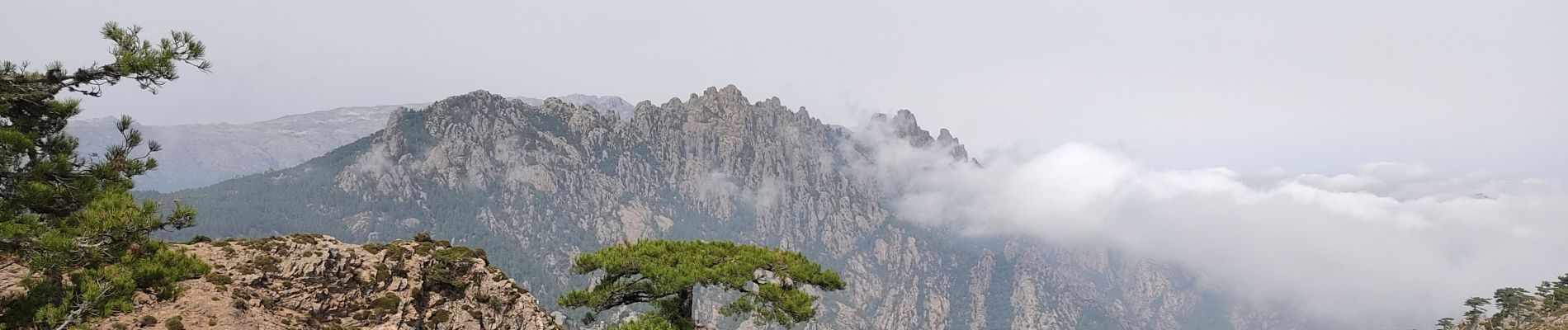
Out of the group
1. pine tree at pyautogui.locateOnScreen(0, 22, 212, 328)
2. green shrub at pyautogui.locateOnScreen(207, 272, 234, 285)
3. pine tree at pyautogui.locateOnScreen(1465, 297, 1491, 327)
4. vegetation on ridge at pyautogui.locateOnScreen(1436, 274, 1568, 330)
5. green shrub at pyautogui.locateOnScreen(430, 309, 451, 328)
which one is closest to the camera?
pine tree at pyautogui.locateOnScreen(0, 22, 212, 328)

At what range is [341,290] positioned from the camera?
28.6 meters

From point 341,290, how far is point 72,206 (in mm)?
15089

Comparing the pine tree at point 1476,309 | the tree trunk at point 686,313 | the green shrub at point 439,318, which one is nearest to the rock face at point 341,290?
the green shrub at point 439,318

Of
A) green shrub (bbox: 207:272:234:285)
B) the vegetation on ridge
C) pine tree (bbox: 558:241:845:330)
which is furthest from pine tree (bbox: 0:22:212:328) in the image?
the vegetation on ridge

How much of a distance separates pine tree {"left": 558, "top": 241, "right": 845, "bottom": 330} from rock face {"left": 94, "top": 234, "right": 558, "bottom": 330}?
8.85m

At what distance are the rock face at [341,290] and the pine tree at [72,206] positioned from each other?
636 cm

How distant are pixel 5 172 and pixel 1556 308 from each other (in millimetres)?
139897

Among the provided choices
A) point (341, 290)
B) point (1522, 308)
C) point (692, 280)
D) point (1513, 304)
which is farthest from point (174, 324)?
point (1522, 308)

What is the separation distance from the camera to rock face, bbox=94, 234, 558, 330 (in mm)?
23453

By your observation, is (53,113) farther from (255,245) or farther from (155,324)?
(255,245)

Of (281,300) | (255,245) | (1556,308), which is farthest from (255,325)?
(1556,308)

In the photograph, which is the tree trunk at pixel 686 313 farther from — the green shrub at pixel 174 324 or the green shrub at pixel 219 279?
the green shrub at pixel 219 279

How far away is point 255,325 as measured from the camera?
77.9 ft

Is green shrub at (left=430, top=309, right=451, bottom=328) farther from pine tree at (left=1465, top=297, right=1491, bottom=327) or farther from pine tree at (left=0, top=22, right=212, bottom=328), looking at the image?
pine tree at (left=1465, top=297, right=1491, bottom=327)
